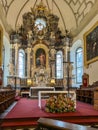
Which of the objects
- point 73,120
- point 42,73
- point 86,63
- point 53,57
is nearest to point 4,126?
point 73,120

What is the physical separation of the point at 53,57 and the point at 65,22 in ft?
11.9

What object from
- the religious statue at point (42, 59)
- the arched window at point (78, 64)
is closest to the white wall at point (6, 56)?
the religious statue at point (42, 59)

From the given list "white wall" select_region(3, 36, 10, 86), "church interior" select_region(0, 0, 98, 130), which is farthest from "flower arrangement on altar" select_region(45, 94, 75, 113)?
"white wall" select_region(3, 36, 10, 86)

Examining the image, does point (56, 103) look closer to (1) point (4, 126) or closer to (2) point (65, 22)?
(1) point (4, 126)

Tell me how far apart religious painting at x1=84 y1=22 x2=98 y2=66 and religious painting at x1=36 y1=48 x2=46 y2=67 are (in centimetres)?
458

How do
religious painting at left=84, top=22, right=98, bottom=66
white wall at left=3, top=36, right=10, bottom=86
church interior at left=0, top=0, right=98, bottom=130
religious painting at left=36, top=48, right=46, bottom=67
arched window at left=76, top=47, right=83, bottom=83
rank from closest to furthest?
1. religious painting at left=84, top=22, right=98, bottom=66
2. church interior at left=0, top=0, right=98, bottom=130
3. white wall at left=3, top=36, right=10, bottom=86
4. arched window at left=76, top=47, right=83, bottom=83
5. religious painting at left=36, top=48, right=46, bottom=67

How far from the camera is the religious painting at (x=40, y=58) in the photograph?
61.2 feet

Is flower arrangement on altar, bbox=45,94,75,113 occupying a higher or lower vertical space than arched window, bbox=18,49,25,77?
lower

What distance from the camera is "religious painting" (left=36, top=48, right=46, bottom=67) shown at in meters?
18.7

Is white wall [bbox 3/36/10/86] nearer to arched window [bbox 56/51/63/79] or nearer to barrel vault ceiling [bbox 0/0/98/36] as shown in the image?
barrel vault ceiling [bbox 0/0/98/36]

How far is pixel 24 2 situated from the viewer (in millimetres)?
19047

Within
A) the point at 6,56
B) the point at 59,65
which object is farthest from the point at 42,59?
the point at 6,56

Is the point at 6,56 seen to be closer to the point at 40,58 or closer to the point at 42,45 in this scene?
the point at 40,58

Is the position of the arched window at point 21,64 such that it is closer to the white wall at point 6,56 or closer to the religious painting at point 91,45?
the white wall at point 6,56
